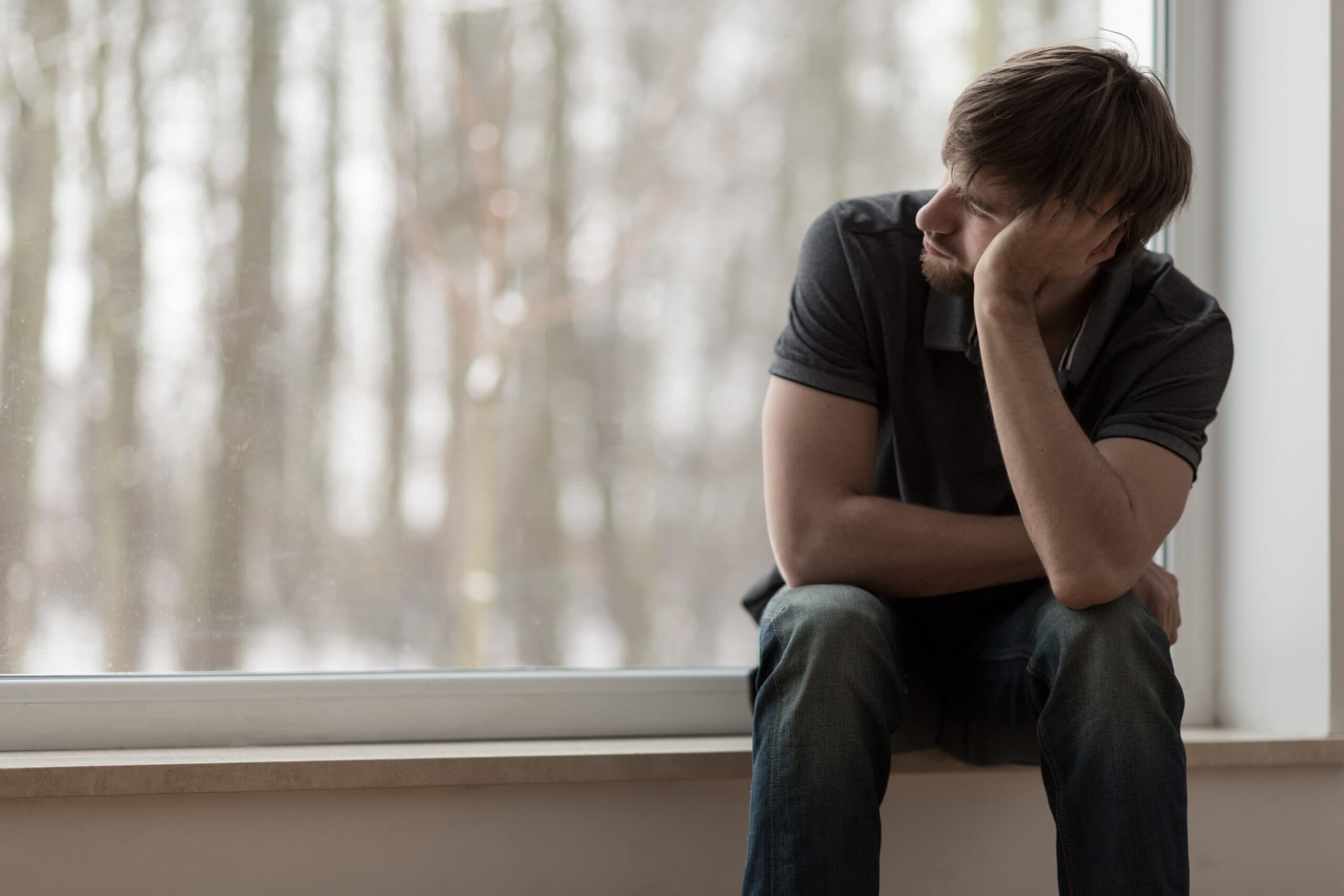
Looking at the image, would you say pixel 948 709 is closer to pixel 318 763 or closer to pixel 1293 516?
pixel 1293 516

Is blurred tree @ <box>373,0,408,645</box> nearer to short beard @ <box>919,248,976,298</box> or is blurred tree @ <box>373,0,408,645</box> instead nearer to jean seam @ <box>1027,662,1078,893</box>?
short beard @ <box>919,248,976,298</box>

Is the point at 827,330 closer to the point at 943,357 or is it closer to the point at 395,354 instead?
the point at 943,357

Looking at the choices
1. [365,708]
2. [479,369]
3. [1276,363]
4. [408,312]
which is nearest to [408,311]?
[408,312]

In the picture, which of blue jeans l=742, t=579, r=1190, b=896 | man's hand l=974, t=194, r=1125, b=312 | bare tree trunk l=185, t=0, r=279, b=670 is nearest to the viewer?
blue jeans l=742, t=579, r=1190, b=896

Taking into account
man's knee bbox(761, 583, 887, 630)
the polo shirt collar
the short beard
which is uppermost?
the short beard

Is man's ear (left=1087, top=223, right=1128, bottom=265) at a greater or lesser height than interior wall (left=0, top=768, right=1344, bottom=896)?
greater

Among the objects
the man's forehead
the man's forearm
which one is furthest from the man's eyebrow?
A: the man's forearm

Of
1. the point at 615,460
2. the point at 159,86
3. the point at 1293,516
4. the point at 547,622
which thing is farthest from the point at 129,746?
the point at 1293,516

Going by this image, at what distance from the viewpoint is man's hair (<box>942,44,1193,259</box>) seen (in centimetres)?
108

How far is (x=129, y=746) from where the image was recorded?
128 cm

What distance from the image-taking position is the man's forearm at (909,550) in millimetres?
1104

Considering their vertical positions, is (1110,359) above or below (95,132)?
below

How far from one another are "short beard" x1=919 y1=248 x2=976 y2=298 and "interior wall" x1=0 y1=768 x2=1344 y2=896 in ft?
1.94

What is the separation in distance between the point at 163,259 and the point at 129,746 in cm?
62
